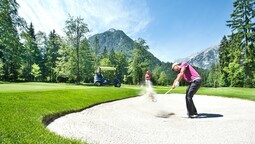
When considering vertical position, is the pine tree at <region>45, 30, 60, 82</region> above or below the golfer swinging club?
above

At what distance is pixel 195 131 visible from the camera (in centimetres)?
725

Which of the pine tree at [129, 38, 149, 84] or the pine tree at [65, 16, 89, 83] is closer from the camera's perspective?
the pine tree at [65, 16, 89, 83]

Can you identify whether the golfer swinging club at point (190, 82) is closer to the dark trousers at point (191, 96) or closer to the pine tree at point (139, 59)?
the dark trousers at point (191, 96)

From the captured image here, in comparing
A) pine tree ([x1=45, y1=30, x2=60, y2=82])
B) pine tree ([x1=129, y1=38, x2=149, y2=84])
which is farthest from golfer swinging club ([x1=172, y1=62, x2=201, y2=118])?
pine tree ([x1=45, y1=30, x2=60, y2=82])

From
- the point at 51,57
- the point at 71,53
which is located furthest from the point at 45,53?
the point at 71,53

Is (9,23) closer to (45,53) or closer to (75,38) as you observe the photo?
(75,38)

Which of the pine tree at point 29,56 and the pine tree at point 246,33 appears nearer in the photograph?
the pine tree at point 246,33

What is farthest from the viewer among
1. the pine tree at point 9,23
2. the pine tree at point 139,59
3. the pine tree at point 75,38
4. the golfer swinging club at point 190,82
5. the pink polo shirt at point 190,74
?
the pine tree at point 139,59

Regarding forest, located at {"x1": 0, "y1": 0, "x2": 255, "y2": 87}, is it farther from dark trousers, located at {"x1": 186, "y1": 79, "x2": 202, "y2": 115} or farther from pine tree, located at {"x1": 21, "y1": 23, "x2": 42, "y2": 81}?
dark trousers, located at {"x1": 186, "y1": 79, "x2": 202, "y2": 115}

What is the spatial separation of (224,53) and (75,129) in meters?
76.4

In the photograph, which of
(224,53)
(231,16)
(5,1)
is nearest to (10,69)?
(5,1)

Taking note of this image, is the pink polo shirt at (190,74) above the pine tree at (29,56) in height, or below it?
below

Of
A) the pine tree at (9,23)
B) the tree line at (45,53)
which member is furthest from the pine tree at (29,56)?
the pine tree at (9,23)

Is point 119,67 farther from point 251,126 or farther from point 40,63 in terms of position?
point 251,126
